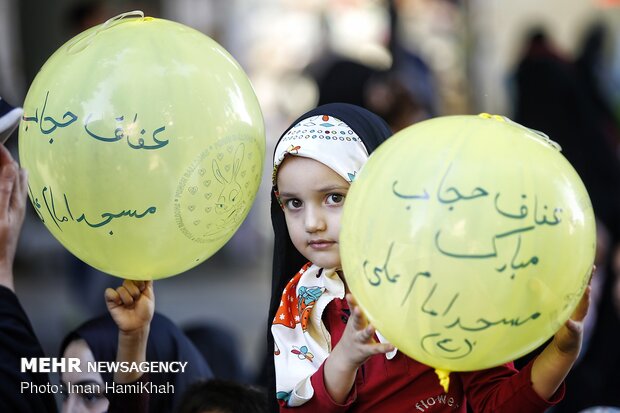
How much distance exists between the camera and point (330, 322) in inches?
99.6

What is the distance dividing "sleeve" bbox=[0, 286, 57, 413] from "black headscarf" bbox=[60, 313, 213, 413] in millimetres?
318

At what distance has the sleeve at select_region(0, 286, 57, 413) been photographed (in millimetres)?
2604

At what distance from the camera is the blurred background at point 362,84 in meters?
6.19

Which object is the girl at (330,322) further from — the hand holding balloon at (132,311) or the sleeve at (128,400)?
the sleeve at (128,400)

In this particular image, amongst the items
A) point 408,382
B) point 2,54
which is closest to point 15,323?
point 408,382

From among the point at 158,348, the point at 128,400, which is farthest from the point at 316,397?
the point at 158,348

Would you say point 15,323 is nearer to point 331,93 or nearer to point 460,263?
point 460,263

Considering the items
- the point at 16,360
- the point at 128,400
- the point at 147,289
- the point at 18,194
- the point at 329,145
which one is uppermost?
the point at 329,145

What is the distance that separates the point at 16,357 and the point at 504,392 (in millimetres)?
1191

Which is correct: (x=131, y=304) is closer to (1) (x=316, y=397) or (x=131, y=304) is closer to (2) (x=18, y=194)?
(2) (x=18, y=194)

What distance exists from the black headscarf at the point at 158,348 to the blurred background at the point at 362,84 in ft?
3.09

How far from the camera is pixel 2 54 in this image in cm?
903

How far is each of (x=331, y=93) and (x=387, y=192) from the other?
15.8ft

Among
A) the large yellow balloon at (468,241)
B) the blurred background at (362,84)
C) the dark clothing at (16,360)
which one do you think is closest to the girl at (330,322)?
the large yellow balloon at (468,241)
